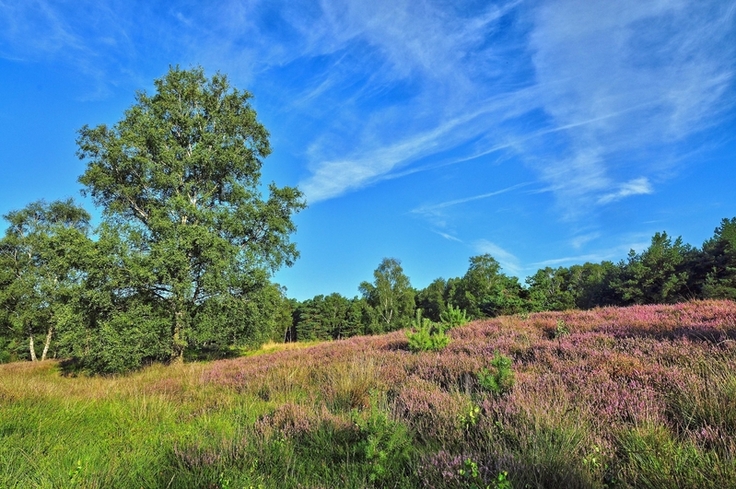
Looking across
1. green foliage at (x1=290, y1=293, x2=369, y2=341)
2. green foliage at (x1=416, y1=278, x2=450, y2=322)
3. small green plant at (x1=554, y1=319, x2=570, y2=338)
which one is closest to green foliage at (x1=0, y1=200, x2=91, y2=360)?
small green plant at (x1=554, y1=319, x2=570, y2=338)

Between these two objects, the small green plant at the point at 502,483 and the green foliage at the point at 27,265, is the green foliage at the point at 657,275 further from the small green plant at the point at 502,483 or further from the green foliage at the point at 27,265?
the green foliage at the point at 27,265

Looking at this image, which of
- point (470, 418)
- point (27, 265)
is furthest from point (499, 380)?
point (27, 265)

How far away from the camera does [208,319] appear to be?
17703 millimetres

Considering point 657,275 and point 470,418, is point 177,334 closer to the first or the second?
point 470,418

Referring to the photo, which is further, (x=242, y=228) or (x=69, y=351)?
(x=242, y=228)

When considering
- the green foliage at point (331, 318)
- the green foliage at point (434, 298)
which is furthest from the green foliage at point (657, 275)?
the green foliage at point (331, 318)

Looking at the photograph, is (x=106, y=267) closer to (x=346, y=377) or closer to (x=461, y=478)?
(x=346, y=377)

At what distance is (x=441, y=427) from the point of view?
378cm

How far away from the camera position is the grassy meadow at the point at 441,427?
8.77ft

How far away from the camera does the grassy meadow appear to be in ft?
8.77

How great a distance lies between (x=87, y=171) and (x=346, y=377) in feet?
62.6

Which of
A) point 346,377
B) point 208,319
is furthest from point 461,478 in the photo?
point 208,319

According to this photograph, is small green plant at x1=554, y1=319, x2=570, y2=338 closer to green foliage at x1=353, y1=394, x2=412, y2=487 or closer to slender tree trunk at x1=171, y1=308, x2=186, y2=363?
green foliage at x1=353, y1=394, x2=412, y2=487

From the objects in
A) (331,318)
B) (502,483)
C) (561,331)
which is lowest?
(502,483)
